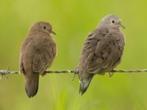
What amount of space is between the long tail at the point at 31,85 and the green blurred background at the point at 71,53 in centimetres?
22

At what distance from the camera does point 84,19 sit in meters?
16.2

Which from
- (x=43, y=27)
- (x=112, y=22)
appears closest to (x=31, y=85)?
(x=43, y=27)

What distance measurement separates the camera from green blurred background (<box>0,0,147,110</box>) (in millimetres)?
14516

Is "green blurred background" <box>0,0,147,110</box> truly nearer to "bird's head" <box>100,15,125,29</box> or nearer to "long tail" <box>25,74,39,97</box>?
"long tail" <box>25,74,39,97</box>

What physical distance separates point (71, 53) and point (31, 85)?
2.17 meters

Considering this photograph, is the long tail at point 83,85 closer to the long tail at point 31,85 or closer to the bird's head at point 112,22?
the long tail at point 31,85

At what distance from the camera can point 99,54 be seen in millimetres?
13555

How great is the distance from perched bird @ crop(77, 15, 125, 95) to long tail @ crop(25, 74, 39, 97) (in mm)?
381

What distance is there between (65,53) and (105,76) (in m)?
0.77

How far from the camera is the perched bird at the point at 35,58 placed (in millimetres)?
13539

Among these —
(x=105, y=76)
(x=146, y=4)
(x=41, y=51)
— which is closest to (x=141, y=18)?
(x=146, y=4)

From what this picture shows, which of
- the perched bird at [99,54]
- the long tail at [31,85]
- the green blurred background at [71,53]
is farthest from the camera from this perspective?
the green blurred background at [71,53]

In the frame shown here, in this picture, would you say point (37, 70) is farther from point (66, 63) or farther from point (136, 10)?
point (136, 10)

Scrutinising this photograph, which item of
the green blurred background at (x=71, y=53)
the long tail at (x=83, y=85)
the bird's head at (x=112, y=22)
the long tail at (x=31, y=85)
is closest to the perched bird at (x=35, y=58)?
the long tail at (x=31, y=85)
